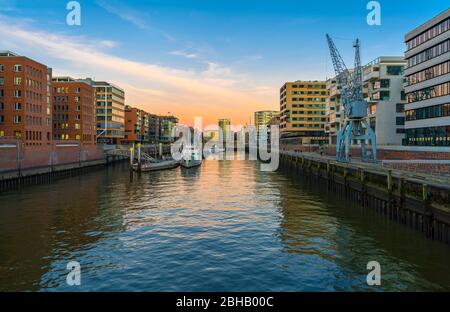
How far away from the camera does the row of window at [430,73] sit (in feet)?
220

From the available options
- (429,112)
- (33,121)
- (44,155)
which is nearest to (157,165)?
(44,155)

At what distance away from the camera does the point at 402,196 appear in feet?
98.8

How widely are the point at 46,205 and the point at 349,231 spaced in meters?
30.9

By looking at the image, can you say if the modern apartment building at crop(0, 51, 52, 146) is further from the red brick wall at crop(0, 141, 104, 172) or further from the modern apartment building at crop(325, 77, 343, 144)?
the modern apartment building at crop(325, 77, 343, 144)

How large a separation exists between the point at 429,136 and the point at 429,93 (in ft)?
28.6

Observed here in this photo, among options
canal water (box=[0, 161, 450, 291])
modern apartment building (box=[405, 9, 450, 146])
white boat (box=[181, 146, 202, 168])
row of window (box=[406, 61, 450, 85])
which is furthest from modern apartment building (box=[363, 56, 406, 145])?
canal water (box=[0, 161, 450, 291])

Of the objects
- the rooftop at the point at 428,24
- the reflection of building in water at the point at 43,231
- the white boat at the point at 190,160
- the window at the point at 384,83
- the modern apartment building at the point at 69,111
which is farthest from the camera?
the modern apartment building at the point at 69,111

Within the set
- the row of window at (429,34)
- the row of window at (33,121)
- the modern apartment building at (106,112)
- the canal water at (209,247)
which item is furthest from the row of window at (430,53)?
the modern apartment building at (106,112)

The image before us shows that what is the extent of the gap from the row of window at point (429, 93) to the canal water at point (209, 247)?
40870mm

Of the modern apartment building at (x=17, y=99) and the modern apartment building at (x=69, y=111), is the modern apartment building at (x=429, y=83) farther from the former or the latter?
the modern apartment building at (x=69, y=111)

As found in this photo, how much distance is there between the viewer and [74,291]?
16.8 metres

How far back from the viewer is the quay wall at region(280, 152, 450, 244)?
24.6 m

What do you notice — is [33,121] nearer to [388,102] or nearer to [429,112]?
[429,112]
